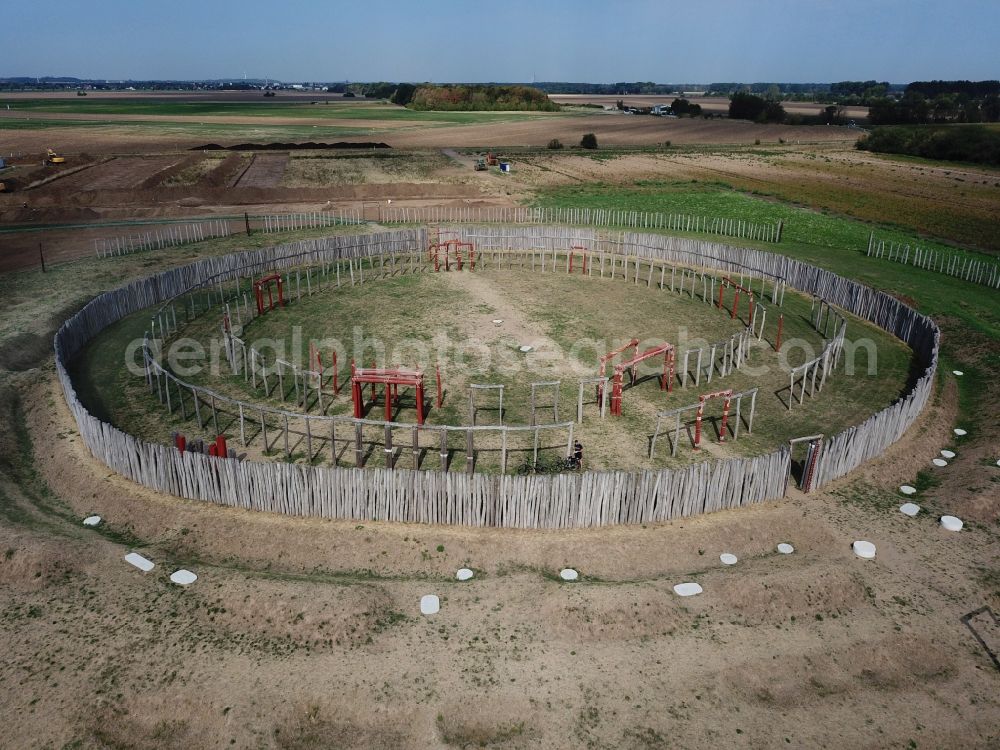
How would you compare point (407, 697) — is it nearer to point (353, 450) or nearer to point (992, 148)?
point (353, 450)

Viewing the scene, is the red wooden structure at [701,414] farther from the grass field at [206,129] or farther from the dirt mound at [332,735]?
the grass field at [206,129]

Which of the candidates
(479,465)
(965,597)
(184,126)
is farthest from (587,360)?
(184,126)

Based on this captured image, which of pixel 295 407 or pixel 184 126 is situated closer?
pixel 295 407

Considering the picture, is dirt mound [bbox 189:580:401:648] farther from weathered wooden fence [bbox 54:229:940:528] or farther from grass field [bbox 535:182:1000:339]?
grass field [bbox 535:182:1000:339]

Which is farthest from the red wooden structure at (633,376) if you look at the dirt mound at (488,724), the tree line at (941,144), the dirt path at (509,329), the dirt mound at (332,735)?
the tree line at (941,144)

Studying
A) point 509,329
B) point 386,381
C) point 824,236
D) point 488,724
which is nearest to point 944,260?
point 824,236

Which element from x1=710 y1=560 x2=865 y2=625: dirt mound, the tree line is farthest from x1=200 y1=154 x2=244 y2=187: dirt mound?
the tree line

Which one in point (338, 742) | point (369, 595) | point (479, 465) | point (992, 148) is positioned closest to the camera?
point (338, 742)
